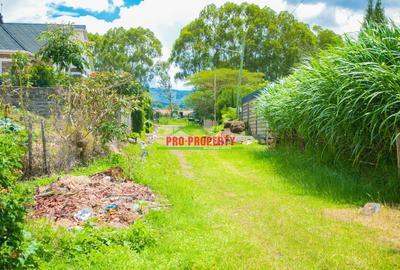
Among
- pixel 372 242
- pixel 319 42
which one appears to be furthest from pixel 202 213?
pixel 319 42

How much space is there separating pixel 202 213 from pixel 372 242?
79.5 inches

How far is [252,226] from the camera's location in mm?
4719

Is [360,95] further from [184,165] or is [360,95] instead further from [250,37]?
[250,37]

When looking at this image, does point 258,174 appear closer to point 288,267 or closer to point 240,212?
point 240,212

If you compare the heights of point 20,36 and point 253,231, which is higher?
point 20,36

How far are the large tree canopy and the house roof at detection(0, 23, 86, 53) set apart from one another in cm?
2086

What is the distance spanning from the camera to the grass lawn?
11.4 feet

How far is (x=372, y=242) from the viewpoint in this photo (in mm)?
4074

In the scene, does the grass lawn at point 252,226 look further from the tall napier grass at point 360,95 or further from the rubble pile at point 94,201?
the tall napier grass at point 360,95

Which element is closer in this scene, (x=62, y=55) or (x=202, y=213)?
(x=202, y=213)

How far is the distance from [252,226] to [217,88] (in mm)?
30823

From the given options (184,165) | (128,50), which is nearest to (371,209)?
(184,165)

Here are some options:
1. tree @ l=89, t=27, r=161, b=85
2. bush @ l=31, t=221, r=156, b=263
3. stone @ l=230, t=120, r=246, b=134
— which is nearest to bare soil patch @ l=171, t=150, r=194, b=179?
bush @ l=31, t=221, r=156, b=263

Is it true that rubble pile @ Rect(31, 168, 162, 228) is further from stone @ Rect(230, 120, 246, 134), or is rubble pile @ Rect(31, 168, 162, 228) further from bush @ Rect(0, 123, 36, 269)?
stone @ Rect(230, 120, 246, 134)
